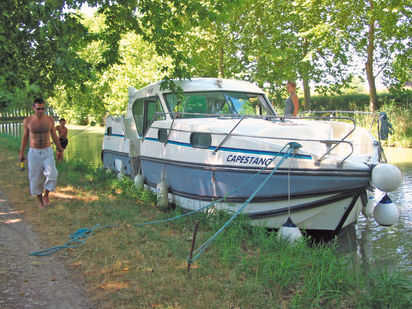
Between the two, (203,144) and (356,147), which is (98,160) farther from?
(356,147)

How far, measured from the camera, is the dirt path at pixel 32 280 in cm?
370

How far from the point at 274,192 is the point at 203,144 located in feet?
4.92

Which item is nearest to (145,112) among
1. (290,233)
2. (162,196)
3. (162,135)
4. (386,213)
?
(162,135)

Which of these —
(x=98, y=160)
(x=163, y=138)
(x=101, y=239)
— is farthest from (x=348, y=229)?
(x=98, y=160)

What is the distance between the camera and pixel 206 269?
14.1 ft

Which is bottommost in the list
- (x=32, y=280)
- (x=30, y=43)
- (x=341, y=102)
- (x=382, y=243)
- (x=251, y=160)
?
(x=382, y=243)

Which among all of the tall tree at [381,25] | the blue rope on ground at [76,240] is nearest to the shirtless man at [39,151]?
Answer: the blue rope on ground at [76,240]

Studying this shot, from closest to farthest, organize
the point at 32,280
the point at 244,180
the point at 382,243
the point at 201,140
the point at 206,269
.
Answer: the point at 32,280 < the point at 206,269 < the point at 244,180 < the point at 382,243 < the point at 201,140

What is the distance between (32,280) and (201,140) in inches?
134

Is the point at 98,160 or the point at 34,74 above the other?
the point at 34,74

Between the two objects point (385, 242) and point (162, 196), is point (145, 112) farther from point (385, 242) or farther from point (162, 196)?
point (385, 242)

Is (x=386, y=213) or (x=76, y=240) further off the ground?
(x=386, y=213)

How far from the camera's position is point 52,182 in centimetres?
676

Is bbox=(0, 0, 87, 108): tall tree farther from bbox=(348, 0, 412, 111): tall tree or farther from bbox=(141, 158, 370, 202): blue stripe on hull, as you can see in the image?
bbox=(348, 0, 412, 111): tall tree
